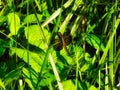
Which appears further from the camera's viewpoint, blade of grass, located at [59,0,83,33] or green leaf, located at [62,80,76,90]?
blade of grass, located at [59,0,83,33]

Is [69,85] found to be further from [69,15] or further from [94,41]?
[69,15]

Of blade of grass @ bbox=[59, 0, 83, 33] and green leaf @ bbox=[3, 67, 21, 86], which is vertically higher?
blade of grass @ bbox=[59, 0, 83, 33]

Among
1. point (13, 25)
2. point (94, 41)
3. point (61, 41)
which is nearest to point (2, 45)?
point (13, 25)

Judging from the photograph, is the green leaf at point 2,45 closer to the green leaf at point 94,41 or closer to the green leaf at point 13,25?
the green leaf at point 13,25

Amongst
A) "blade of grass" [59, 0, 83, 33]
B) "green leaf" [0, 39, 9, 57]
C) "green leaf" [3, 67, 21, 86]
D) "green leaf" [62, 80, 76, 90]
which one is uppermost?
"blade of grass" [59, 0, 83, 33]

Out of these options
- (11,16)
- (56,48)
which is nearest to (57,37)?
(56,48)

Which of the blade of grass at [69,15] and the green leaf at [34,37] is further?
the blade of grass at [69,15]

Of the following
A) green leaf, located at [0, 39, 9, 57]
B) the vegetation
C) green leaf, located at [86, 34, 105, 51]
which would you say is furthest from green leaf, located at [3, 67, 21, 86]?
green leaf, located at [86, 34, 105, 51]

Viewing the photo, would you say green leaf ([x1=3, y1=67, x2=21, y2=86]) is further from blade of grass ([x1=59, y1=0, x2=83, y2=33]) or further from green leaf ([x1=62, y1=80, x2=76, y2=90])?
blade of grass ([x1=59, y1=0, x2=83, y2=33])

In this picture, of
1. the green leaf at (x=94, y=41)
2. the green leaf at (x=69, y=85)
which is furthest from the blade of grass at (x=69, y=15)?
the green leaf at (x=69, y=85)

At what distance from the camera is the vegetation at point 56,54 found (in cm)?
76

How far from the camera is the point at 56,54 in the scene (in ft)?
2.71

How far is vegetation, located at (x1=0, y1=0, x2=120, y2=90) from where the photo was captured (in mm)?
760

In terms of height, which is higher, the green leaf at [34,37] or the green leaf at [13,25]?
the green leaf at [13,25]
